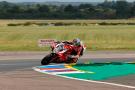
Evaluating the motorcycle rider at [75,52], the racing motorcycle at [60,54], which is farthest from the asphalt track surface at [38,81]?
the motorcycle rider at [75,52]

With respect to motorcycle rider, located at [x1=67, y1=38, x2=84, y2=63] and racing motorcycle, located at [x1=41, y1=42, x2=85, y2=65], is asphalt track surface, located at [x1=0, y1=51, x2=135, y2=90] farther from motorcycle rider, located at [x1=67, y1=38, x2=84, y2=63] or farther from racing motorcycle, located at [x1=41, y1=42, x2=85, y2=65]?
motorcycle rider, located at [x1=67, y1=38, x2=84, y2=63]

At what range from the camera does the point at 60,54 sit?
71.5 ft

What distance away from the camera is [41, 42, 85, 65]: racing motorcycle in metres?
21.6

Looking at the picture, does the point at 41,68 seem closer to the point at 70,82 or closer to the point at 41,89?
the point at 70,82

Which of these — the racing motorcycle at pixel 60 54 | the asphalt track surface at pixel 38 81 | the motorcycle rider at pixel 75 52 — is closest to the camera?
the asphalt track surface at pixel 38 81

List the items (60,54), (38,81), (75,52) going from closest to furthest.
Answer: (38,81) < (60,54) < (75,52)

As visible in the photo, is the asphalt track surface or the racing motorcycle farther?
the racing motorcycle

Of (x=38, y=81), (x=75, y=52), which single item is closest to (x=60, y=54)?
(x=75, y=52)

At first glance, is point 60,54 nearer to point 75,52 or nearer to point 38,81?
point 75,52

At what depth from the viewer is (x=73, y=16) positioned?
16800cm

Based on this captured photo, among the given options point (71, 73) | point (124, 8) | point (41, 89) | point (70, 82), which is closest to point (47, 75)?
point (71, 73)

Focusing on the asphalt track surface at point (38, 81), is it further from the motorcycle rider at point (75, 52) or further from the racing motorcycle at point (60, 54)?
the motorcycle rider at point (75, 52)

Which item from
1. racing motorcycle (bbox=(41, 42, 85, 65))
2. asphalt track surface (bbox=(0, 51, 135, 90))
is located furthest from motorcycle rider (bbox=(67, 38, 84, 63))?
asphalt track surface (bbox=(0, 51, 135, 90))

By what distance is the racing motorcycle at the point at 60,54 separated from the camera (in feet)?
70.9
